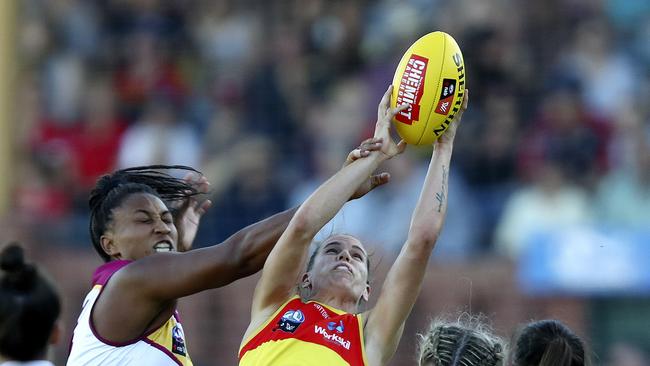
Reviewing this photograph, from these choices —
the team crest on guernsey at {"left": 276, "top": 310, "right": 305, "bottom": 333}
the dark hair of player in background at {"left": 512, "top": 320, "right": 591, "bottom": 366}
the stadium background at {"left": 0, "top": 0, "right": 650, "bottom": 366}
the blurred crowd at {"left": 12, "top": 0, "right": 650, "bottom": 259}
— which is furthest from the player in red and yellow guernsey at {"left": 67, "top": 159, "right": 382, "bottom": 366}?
the blurred crowd at {"left": 12, "top": 0, "right": 650, "bottom": 259}

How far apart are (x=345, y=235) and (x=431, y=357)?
0.84 meters

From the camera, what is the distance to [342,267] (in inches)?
218

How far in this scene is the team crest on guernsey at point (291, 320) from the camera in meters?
5.21

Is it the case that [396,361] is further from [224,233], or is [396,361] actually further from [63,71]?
[63,71]

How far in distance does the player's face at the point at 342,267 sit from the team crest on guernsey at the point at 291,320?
0.27 m

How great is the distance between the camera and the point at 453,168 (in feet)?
34.3

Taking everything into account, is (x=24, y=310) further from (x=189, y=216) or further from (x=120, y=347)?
(x=189, y=216)

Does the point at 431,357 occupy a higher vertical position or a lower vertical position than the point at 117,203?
lower

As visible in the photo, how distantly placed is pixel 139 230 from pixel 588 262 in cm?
503

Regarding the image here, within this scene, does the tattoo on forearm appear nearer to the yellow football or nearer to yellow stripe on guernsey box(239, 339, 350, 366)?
the yellow football

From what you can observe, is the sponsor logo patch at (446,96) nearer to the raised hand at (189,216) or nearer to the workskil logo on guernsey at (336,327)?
the workskil logo on guernsey at (336,327)

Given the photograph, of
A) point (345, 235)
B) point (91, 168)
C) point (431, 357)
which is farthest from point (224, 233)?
point (431, 357)

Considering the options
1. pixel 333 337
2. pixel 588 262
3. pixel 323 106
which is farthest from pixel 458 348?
pixel 323 106

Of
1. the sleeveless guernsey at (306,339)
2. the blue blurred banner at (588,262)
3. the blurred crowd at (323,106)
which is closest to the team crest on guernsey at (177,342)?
the sleeveless guernsey at (306,339)
